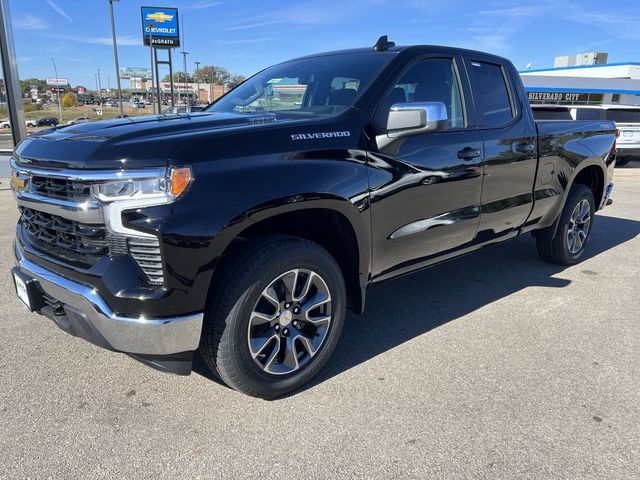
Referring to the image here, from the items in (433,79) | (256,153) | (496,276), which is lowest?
(496,276)

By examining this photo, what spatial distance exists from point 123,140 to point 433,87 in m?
2.21

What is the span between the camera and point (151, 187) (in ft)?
7.53

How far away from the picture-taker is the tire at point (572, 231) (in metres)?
5.18

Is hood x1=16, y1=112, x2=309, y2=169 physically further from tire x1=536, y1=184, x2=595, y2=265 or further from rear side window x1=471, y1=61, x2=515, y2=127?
tire x1=536, y1=184, x2=595, y2=265

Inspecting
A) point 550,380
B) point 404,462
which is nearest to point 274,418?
point 404,462

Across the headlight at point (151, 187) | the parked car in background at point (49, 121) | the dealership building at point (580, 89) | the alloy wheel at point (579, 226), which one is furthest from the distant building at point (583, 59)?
the headlight at point (151, 187)

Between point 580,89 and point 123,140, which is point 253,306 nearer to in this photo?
point 123,140

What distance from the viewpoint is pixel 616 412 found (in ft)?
9.12

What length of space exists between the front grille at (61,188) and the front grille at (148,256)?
332mm

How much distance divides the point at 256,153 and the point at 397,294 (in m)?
2.36

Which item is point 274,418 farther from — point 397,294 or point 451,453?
point 397,294

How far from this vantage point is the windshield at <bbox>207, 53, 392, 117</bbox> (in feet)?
10.9

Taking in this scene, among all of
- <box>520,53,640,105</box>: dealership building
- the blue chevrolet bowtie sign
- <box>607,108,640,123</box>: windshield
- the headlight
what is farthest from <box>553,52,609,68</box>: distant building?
the headlight

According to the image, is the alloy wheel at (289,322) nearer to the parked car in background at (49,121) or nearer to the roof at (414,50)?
the roof at (414,50)
